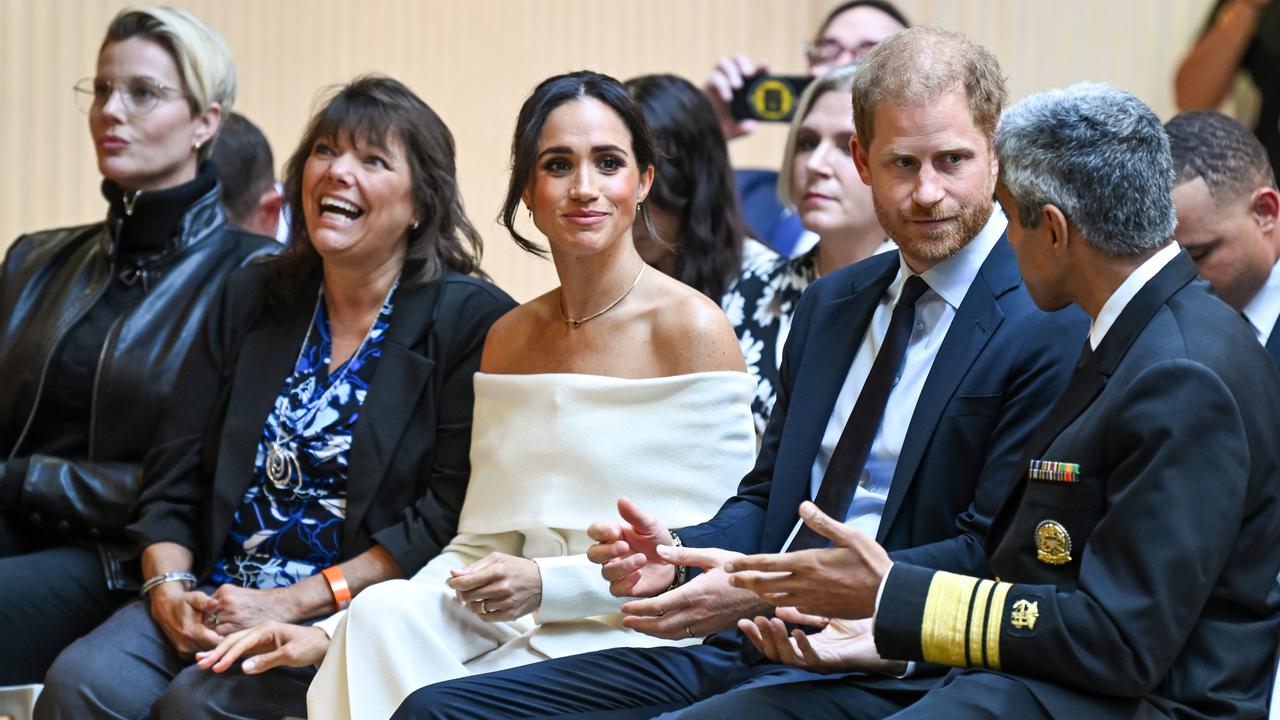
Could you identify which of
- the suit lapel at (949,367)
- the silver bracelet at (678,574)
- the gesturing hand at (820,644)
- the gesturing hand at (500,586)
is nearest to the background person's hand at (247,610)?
the gesturing hand at (500,586)

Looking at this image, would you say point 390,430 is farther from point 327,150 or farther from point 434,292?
point 327,150

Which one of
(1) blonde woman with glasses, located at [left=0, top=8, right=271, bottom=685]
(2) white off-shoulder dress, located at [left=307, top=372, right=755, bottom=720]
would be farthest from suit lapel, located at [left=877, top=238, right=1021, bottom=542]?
(1) blonde woman with glasses, located at [left=0, top=8, right=271, bottom=685]

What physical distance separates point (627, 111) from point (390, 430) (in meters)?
A: 0.76

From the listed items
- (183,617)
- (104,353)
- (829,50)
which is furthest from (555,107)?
(829,50)

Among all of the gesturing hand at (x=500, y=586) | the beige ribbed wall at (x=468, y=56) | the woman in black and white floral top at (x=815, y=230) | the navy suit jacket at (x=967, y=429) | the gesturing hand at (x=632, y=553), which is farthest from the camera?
the beige ribbed wall at (x=468, y=56)

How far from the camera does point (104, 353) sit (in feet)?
11.3

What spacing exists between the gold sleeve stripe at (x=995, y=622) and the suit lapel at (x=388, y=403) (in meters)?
1.45

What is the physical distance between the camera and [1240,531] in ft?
6.02

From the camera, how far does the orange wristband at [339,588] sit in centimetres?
288

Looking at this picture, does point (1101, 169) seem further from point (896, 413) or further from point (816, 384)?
point (816, 384)

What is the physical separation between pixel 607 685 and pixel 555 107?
3.41 feet

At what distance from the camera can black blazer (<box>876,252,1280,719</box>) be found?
174 centimetres

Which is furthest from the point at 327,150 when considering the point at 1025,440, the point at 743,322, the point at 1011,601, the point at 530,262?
the point at 530,262

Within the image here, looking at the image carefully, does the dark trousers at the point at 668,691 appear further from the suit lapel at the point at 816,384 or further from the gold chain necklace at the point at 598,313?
the gold chain necklace at the point at 598,313
